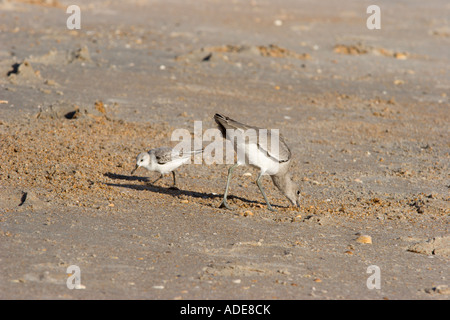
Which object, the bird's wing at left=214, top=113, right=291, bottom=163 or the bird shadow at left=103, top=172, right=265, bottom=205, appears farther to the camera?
the bird shadow at left=103, top=172, right=265, bottom=205

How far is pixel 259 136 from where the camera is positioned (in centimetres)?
672

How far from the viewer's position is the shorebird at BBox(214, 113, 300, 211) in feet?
21.6

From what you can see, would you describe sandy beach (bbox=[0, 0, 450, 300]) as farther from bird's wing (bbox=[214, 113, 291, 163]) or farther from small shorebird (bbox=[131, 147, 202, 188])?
bird's wing (bbox=[214, 113, 291, 163])

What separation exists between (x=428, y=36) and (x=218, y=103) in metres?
11.1

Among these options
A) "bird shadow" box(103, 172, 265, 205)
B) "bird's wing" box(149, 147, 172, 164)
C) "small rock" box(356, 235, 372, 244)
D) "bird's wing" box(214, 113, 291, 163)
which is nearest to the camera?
"small rock" box(356, 235, 372, 244)

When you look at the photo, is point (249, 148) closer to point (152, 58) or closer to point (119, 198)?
point (119, 198)

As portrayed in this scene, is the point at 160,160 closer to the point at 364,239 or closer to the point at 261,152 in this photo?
the point at 261,152

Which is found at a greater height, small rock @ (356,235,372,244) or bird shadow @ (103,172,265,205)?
bird shadow @ (103,172,265,205)

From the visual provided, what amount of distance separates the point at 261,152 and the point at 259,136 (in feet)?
0.53

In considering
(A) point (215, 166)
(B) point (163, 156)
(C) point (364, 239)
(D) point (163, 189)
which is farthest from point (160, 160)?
(C) point (364, 239)

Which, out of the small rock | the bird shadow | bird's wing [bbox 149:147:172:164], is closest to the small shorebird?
bird's wing [bbox 149:147:172:164]

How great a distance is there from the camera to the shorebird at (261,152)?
6.57 m

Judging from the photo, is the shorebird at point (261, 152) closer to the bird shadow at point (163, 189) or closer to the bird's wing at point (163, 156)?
the bird shadow at point (163, 189)
